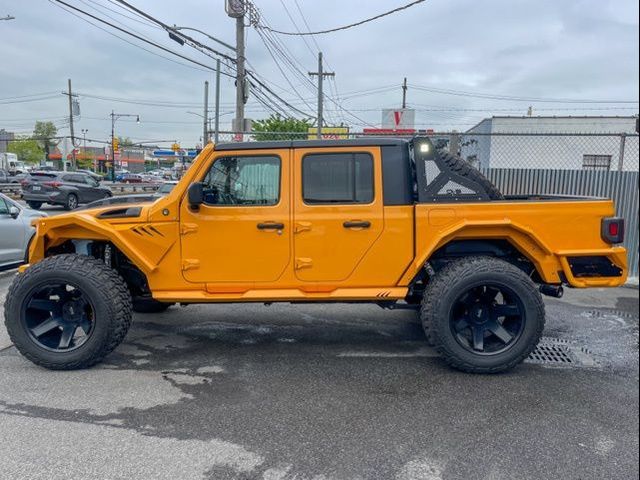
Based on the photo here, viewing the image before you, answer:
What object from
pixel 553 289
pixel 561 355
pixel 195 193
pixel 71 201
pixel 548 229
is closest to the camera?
pixel 195 193

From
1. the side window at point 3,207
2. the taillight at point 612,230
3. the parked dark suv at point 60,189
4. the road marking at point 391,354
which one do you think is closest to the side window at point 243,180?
the road marking at point 391,354

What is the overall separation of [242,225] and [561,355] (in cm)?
319

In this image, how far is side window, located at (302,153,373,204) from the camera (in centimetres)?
420

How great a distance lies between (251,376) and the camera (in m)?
4.04

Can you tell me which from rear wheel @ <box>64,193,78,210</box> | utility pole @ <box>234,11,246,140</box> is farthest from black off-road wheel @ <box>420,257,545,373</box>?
rear wheel @ <box>64,193,78,210</box>

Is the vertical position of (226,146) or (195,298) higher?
(226,146)

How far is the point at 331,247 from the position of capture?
13.6 feet

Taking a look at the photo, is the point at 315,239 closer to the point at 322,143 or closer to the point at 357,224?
the point at 357,224

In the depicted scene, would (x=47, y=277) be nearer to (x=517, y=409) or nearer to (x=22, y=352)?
(x=22, y=352)

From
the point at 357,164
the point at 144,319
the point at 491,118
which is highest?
the point at 491,118

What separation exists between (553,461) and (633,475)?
0.40 m

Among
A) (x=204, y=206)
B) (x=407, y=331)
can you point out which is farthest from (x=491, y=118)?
(x=204, y=206)

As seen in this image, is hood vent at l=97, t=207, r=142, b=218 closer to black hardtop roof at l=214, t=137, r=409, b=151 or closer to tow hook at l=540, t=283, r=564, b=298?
black hardtop roof at l=214, t=137, r=409, b=151

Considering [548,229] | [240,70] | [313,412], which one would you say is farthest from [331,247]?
[240,70]
